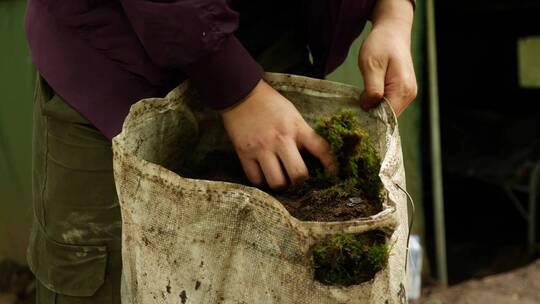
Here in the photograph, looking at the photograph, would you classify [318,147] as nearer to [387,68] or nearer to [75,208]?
[387,68]

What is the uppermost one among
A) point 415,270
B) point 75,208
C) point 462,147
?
point 75,208

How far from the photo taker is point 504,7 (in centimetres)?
473

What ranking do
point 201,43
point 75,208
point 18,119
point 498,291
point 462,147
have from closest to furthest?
point 201,43
point 75,208
point 18,119
point 498,291
point 462,147

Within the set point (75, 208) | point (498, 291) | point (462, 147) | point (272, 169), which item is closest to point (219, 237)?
point (272, 169)

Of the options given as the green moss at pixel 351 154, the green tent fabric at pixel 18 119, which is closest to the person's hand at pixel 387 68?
the green moss at pixel 351 154

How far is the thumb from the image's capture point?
1.19m

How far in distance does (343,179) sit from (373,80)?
0.21 meters

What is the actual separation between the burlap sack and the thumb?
0.35 ft

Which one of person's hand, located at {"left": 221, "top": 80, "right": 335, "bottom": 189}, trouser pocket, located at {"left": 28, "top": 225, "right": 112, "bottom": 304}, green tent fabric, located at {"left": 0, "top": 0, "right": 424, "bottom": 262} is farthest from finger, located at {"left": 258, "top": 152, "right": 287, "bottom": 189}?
green tent fabric, located at {"left": 0, "top": 0, "right": 424, "bottom": 262}

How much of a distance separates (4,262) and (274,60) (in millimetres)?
2532

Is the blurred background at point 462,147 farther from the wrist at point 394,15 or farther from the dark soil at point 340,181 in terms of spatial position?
the dark soil at point 340,181

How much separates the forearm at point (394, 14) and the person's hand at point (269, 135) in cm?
33

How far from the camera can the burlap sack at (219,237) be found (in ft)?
2.99

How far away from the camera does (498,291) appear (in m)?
3.49
